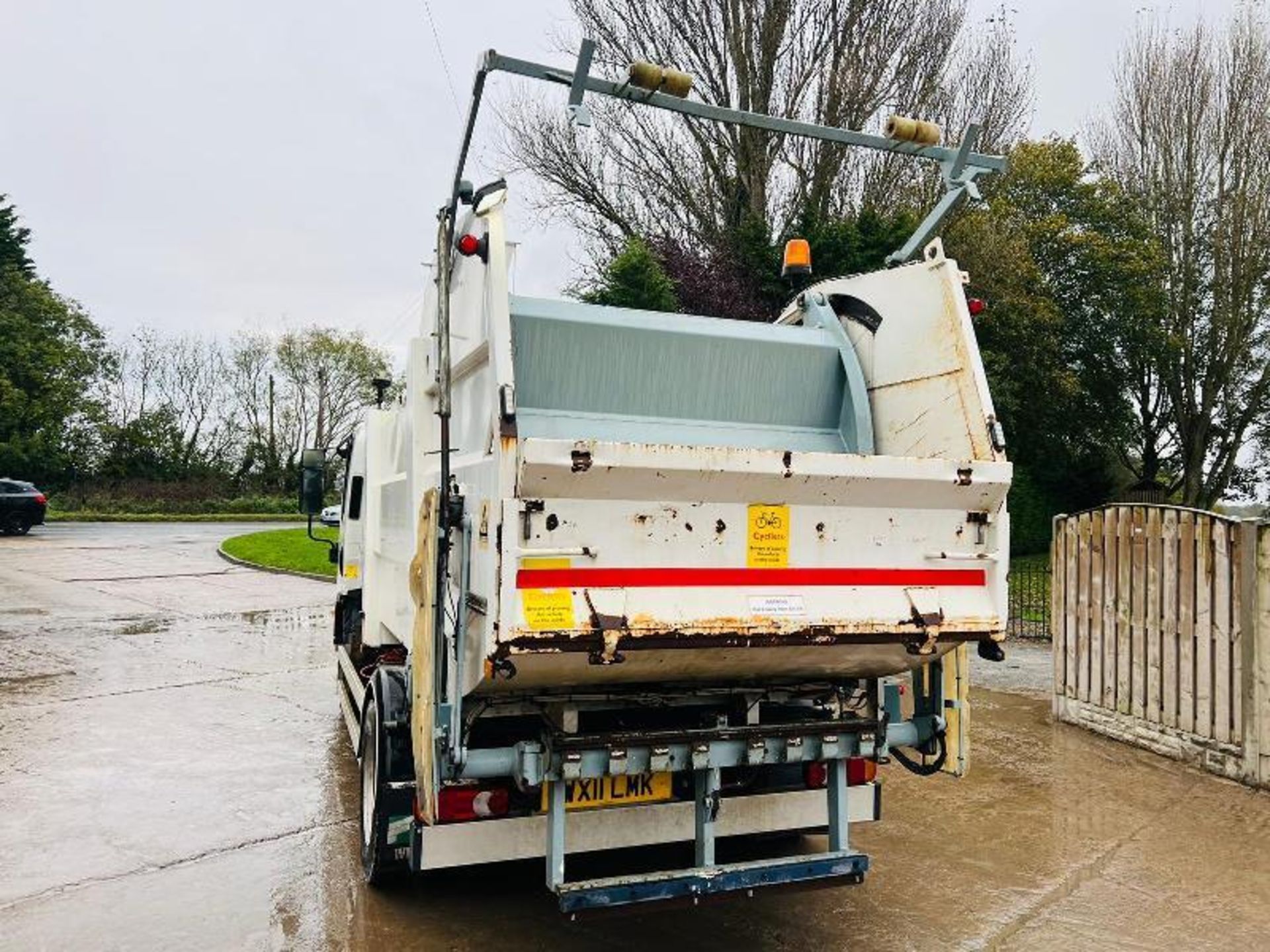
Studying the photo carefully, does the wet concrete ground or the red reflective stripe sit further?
the wet concrete ground

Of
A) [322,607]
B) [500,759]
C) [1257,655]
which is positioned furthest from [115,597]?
[1257,655]

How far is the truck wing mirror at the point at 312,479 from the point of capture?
7.20 m

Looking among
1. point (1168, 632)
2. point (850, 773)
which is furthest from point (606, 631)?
point (1168, 632)

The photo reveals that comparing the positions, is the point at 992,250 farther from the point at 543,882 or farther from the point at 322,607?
the point at 543,882

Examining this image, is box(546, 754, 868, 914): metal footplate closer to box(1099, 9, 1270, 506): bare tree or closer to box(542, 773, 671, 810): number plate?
box(542, 773, 671, 810): number plate

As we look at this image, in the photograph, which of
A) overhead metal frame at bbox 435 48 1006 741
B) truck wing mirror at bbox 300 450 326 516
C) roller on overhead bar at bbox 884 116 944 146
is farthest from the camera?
truck wing mirror at bbox 300 450 326 516

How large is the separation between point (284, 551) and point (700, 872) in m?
18.6

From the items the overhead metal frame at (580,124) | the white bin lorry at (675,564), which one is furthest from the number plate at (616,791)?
the overhead metal frame at (580,124)

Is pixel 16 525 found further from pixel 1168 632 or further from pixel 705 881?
pixel 705 881

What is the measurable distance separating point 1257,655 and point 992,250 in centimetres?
1343

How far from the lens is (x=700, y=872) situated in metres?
3.25

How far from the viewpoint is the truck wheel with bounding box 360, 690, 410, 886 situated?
3.92 meters

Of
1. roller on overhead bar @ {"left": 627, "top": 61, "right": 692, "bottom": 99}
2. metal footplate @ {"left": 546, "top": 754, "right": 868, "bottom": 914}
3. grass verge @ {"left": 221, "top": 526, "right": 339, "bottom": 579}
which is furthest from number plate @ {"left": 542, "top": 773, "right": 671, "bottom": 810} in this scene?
grass verge @ {"left": 221, "top": 526, "right": 339, "bottom": 579}

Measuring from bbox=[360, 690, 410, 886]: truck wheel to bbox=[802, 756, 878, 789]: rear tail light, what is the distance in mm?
1547
